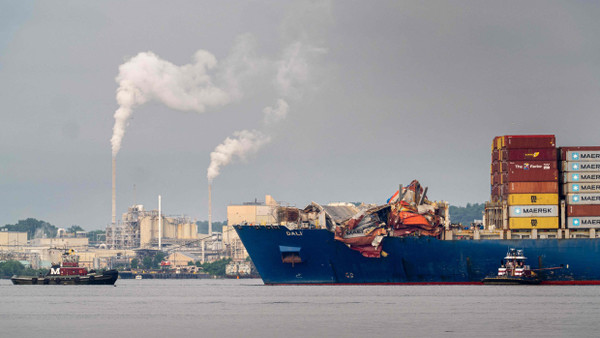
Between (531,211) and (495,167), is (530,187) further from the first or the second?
(495,167)

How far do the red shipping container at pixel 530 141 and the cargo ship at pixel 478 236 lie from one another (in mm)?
107

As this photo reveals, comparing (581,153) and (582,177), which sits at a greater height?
(581,153)

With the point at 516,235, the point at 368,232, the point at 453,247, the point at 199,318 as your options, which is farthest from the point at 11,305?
the point at 516,235

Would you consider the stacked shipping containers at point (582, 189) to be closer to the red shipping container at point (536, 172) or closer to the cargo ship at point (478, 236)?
the cargo ship at point (478, 236)

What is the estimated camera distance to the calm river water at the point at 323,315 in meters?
60.3

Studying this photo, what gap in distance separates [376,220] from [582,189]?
22024mm

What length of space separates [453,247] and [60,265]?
59497 mm

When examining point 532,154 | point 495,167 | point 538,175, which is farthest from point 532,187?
point 495,167

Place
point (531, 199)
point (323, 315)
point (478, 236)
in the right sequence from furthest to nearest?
1. point (478, 236)
2. point (531, 199)
3. point (323, 315)

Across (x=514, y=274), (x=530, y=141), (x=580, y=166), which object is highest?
(x=530, y=141)

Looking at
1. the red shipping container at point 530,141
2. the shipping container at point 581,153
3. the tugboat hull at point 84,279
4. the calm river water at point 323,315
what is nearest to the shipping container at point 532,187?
the shipping container at point 581,153

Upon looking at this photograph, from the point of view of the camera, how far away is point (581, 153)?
110m

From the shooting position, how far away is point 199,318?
7075cm

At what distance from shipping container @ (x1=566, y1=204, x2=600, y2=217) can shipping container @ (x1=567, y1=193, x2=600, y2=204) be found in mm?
326
